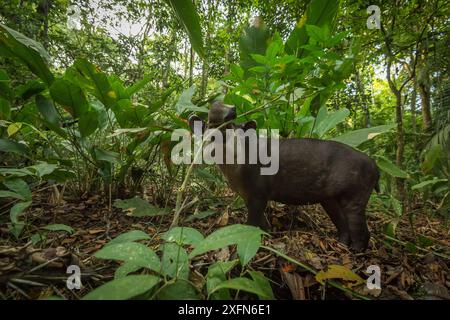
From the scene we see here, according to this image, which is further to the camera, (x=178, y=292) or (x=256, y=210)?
(x=256, y=210)

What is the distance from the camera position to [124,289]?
610 millimetres

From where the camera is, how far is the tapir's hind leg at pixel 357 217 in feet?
4.60

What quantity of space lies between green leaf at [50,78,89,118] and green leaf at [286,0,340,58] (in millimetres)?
1313

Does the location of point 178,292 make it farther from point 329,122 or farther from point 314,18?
point 314,18

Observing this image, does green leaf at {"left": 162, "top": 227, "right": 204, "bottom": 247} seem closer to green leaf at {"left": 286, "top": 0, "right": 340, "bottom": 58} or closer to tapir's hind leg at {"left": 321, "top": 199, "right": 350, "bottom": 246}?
tapir's hind leg at {"left": 321, "top": 199, "right": 350, "bottom": 246}

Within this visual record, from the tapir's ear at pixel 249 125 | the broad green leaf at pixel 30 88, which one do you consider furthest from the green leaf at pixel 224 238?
the broad green leaf at pixel 30 88

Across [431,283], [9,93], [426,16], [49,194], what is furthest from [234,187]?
[426,16]

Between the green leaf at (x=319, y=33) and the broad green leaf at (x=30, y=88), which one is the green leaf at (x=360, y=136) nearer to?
the green leaf at (x=319, y=33)

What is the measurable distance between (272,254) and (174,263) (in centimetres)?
53

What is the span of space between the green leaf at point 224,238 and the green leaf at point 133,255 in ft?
0.35

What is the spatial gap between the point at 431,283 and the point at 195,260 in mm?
968

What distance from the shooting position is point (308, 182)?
1440mm

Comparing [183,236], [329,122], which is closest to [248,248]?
[183,236]
